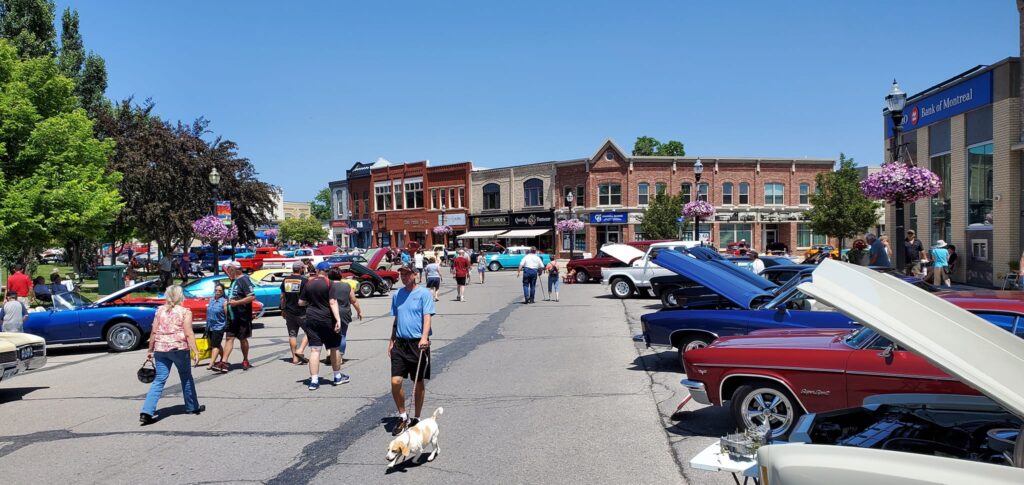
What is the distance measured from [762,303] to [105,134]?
31306 millimetres

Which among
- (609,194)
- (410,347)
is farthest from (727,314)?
(609,194)

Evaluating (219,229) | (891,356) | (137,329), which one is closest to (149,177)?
(219,229)

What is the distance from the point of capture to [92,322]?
13602mm

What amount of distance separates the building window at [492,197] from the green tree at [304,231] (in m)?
47.3

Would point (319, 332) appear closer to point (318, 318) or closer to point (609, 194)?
point (318, 318)

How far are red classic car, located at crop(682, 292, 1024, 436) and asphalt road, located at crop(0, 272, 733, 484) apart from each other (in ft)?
1.98

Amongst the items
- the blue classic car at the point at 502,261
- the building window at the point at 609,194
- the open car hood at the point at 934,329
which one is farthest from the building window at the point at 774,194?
the open car hood at the point at 934,329

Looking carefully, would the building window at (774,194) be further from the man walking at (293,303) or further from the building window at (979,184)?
the man walking at (293,303)

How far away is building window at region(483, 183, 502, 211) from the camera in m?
58.9

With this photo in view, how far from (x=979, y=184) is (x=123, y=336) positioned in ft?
78.9

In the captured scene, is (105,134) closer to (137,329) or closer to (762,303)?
(137,329)

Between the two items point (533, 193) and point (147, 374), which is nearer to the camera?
point (147, 374)

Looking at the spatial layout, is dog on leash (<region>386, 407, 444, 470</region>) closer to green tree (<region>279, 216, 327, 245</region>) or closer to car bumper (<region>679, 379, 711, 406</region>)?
car bumper (<region>679, 379, 711, 406</region>)

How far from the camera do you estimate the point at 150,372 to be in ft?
26.8
